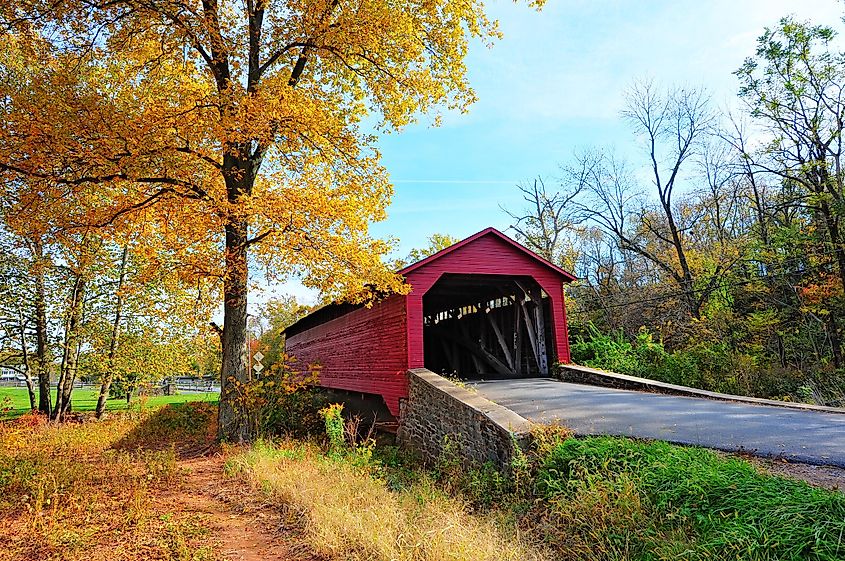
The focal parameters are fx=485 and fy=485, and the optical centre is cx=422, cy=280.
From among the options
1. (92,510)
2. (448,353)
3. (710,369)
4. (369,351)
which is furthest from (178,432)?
(710,369)

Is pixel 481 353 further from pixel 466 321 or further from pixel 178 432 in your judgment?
pixel 178 432

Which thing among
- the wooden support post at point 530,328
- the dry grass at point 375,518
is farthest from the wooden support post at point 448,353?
the dry grass at point 375,518

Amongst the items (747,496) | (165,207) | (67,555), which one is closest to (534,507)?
(747,496)

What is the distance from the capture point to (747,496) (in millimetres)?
3934

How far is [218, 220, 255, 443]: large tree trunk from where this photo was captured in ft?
33.2

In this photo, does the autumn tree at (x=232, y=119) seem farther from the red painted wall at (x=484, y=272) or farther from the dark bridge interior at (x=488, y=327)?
the dark bridge interior at (x=488, y=327)

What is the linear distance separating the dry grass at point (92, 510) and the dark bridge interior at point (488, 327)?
7018mm

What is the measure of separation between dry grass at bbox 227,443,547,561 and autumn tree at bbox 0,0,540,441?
4.06 metres

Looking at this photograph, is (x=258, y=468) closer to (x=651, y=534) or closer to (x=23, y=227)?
(x=651, y=534)

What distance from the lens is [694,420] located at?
686cm

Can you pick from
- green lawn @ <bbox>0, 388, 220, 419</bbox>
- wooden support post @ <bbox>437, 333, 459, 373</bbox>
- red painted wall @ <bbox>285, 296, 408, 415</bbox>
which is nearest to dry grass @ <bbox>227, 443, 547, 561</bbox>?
red painted wall @ <bbox>285, 296, 408, 415</bbox>

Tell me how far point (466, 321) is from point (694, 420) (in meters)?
11.7

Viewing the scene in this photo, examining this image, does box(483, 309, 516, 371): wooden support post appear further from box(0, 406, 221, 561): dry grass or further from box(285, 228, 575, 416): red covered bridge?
box(0, 406, 221, 561): dry grass

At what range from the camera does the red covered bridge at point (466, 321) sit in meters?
11.9
